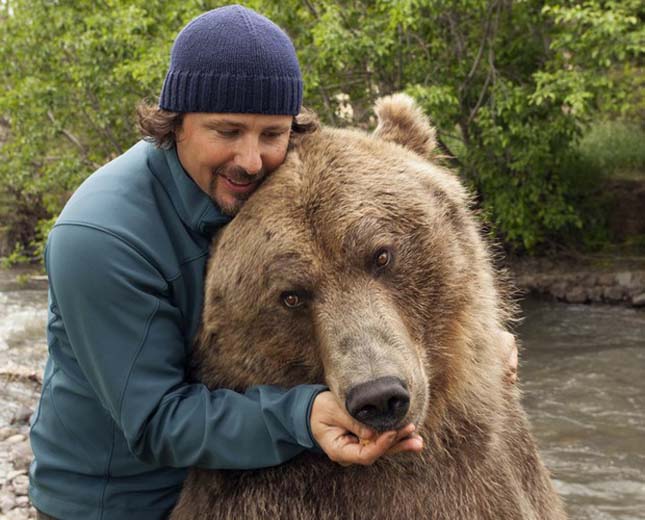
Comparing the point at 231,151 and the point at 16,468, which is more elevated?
the point at 231,151

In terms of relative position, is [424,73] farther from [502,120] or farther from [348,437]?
[348,437]

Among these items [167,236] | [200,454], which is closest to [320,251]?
[167,236]

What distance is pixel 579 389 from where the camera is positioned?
9617mm

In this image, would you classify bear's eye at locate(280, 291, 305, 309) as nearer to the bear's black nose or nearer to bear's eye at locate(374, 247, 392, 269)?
bear's eye at locate(374, 247, 392, 269)

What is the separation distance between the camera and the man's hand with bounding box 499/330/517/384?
2.89 m

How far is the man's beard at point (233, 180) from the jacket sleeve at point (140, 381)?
→ 0.30 meters

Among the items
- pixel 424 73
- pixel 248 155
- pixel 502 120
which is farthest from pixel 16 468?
pixel 502 120

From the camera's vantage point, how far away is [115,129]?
13070 mm

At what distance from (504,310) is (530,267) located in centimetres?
1005

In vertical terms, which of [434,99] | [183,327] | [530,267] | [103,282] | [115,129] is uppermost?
[103,282]

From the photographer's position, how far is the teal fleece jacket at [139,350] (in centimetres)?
222

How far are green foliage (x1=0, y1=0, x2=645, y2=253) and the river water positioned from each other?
137 cm

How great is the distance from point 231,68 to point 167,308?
2.19ft

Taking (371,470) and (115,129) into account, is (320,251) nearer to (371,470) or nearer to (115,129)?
(371,470)
